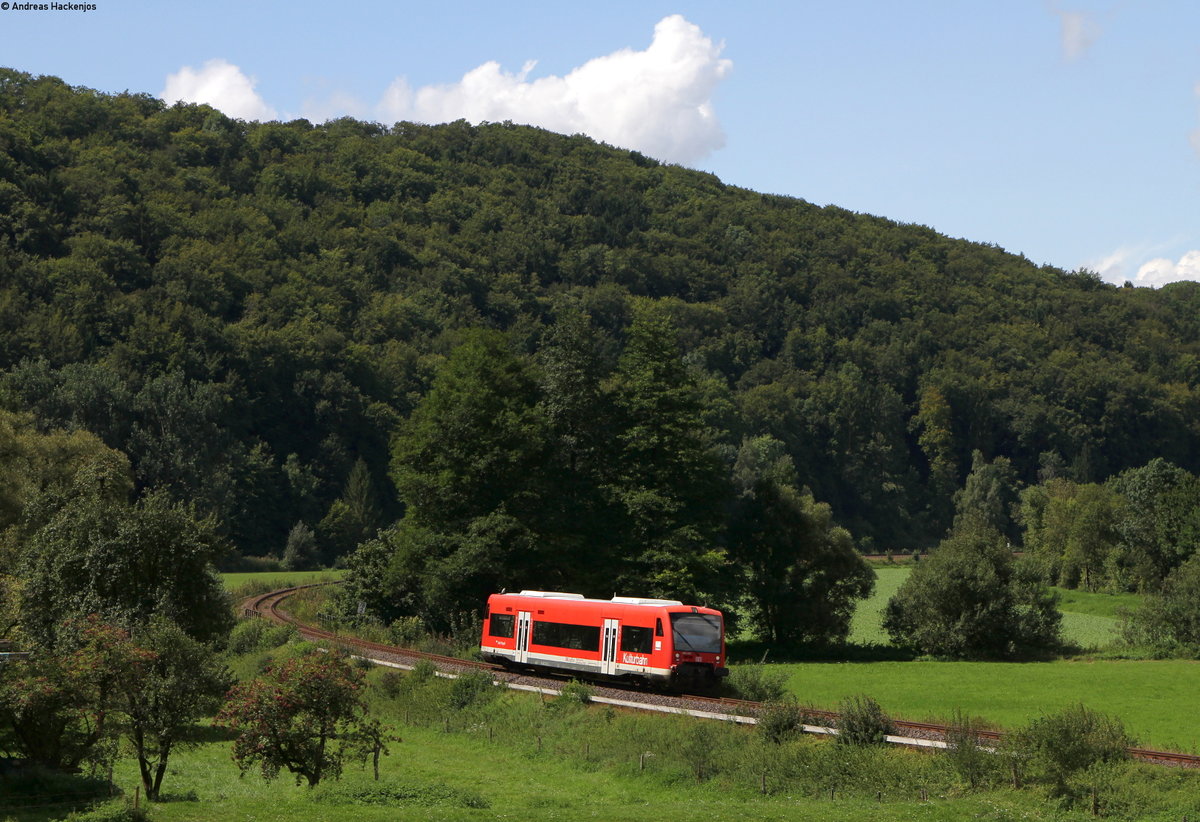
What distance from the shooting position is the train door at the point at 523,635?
46.2 meters

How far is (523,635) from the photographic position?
46406mm

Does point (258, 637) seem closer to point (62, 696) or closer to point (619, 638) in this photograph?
point (619, 638)

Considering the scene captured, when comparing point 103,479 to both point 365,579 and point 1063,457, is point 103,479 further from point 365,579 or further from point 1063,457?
point 1063,457

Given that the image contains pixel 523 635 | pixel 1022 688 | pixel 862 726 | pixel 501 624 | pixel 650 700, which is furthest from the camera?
pixel 501 624

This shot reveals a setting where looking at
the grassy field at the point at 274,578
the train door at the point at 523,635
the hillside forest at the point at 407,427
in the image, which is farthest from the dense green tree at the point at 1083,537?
the train door at the point at 523,635

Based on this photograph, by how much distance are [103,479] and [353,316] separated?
115021mm

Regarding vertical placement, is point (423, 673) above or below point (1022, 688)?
below

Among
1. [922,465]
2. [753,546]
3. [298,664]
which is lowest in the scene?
[298,664]

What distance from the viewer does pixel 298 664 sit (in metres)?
28.2

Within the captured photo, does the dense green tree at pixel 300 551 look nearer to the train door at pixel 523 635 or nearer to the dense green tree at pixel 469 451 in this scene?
the dense green tree at pixel 469 451

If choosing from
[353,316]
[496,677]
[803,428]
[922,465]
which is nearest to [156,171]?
[353,316]

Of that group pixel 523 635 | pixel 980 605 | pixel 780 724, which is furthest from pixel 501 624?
pixel 980 605

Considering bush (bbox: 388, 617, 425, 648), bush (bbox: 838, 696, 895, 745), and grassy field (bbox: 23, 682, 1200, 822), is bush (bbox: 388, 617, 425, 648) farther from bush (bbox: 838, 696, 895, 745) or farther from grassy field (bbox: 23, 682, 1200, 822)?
bush (bbox: 838, 696, 895, 745)

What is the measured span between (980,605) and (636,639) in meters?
23.3
